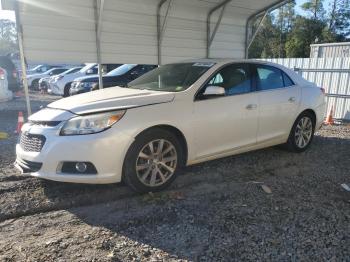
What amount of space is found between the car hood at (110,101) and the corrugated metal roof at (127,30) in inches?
112

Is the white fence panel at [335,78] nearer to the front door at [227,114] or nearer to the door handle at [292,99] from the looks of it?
the door handle at [292,99]

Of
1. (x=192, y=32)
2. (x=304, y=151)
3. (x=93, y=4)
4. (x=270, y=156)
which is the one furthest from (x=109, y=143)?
(x=192, y=32)

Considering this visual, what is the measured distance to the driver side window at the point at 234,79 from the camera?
471 cm

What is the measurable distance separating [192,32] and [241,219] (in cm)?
632

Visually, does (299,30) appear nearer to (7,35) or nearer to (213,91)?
(213,91)

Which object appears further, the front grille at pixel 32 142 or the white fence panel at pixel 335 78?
the white fence panel at pixel 335 78

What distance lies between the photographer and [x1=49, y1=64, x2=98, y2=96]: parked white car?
605 inches

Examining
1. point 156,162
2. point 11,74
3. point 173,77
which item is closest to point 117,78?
point 11,74

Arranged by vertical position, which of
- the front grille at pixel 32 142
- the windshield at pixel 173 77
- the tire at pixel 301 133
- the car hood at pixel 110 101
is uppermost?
the windshield at pixel 173 77

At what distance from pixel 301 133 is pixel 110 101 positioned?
11.7ft

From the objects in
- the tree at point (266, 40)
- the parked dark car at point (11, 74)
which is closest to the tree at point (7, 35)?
the tree at point (266, 40)

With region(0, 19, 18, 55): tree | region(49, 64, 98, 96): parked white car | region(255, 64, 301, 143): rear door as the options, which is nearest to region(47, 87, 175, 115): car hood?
region(255, 64, 301, 143): rear door

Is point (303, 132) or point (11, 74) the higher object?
point (11, 74)

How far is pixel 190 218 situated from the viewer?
11.4ft
